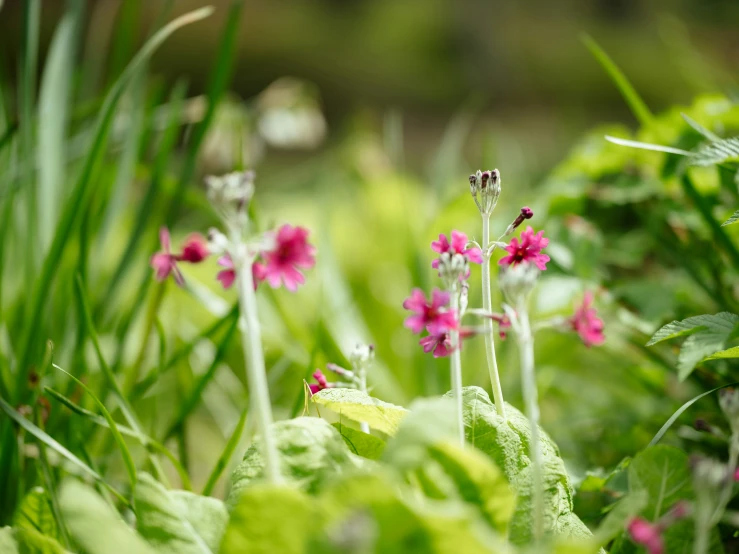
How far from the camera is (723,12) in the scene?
27.4 feet

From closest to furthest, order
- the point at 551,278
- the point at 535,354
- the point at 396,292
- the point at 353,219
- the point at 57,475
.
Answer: the point at 57,475
the point at 551,278
the point at 535,354
the point at 396,292
the point at 353,219

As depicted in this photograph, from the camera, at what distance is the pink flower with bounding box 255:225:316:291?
0.33 metres

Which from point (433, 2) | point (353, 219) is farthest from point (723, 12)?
point (353, 219)

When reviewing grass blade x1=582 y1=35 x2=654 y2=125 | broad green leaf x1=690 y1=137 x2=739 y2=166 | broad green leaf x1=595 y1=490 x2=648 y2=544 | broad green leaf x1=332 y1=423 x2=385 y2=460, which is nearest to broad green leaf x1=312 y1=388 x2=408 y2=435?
broad green leaf x1=332 y1=423 x2=385 y2=460

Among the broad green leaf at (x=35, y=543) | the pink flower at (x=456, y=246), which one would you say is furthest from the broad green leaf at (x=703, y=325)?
the broad green leaf at (x=35, y=543)

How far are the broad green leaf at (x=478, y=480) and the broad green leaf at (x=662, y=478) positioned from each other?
0.36 ft

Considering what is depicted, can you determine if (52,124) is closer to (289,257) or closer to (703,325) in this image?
(289,257)

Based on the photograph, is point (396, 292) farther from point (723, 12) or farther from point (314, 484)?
point (723, 12)

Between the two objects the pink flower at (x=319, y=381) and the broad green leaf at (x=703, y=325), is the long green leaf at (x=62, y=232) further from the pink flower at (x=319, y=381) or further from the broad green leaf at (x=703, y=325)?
the broad green leaf at (x=703, y=325)

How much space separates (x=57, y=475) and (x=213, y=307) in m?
0.27

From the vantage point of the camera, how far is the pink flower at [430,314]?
32 cm

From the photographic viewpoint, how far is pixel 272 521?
0.27 m

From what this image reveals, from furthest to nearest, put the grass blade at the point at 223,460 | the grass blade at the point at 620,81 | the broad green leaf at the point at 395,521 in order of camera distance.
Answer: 1. the grass blade at the point at 620,81
2. the grass blade at the point at 223,460
3. the broad green leaf at the point at 395,521

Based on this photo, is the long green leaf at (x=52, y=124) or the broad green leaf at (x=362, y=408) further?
the long green leaf at (x=52, y=124)
